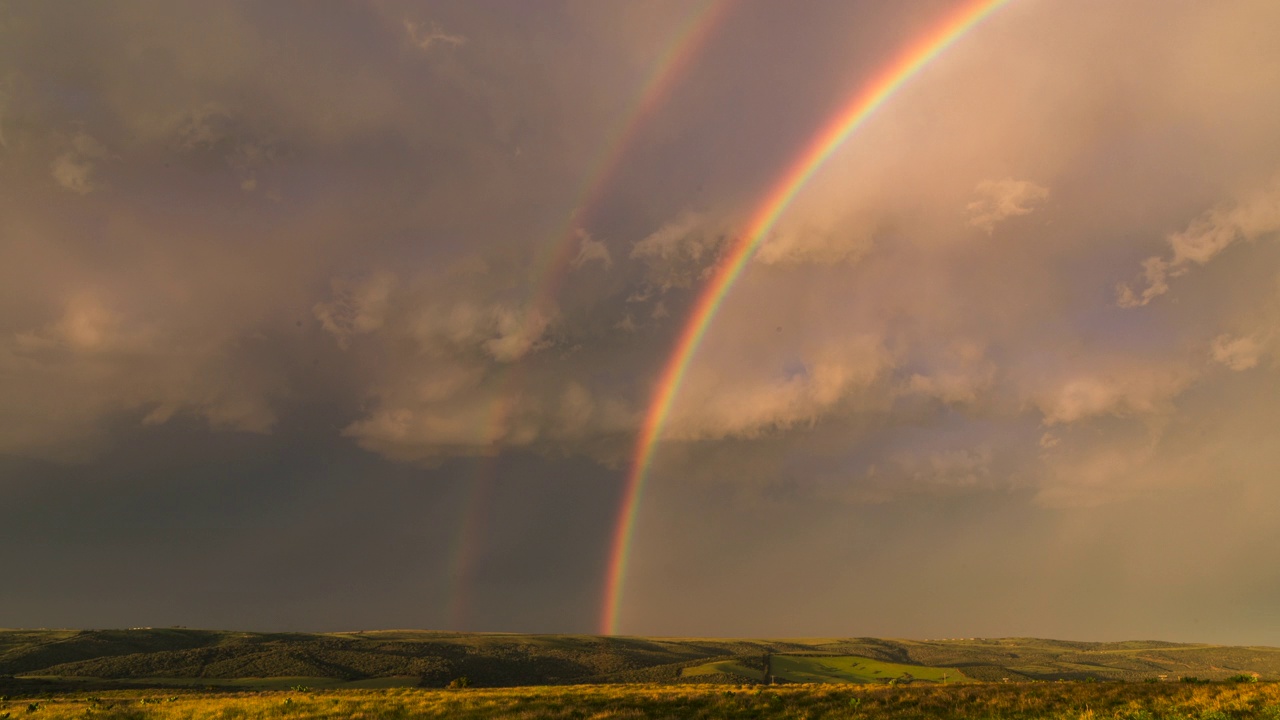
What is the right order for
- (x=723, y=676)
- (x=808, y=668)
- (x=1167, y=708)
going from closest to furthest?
1. (x=1167, y=708)
2. (x=723, y=676)
3. (x=808, y=668)

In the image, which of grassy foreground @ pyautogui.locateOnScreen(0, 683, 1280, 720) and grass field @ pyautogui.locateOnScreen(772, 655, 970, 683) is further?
grass field @ pyautogui.locateOnScreen(772, 655, 970, 683)

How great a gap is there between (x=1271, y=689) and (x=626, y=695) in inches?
1365

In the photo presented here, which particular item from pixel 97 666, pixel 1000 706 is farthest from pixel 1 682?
pixel 1000 706

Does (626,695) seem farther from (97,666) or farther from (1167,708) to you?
(97,666)

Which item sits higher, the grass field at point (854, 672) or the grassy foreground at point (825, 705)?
the grassy foreground at point (825, 705)

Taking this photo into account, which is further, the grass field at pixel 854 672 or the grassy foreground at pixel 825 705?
the grass field at pixel 854 672

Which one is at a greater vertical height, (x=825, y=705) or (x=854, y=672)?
(x=825, y=705)

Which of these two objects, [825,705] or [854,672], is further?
[854,672]

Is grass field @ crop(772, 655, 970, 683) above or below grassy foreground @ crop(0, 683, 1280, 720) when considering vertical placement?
below

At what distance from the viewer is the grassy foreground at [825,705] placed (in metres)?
30.6

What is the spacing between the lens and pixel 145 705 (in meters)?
47.4

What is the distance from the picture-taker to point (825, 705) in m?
36.9

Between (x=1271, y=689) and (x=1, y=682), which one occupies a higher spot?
(x=1271, y=689)

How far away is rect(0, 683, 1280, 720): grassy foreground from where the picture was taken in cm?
3062
